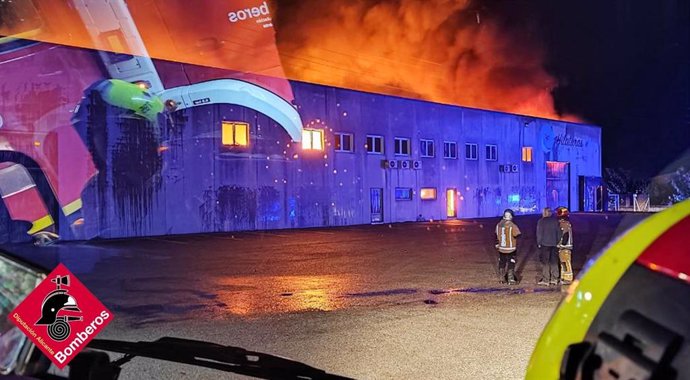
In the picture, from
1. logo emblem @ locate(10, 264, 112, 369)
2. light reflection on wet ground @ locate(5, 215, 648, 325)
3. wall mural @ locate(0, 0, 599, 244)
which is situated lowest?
light reflection on wet ground @ locate(5, 215, 648, 325)

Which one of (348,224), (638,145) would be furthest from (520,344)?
(638,145)

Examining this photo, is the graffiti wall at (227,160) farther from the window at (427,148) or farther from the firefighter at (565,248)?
the firefighter at (565,248)

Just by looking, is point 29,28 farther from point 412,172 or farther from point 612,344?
point 612,344

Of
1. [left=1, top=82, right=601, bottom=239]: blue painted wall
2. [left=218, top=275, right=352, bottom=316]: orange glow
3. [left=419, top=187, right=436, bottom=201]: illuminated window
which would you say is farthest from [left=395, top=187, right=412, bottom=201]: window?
[left=218, top=275, right=352, bottom=316]: orange glow

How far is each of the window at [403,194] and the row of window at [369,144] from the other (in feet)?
6.66

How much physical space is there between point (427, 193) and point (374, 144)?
4.97m

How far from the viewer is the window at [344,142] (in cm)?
2894

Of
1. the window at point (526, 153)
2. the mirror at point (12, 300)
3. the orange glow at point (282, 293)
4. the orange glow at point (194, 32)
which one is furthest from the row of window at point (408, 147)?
the mirror at point (12, 300)

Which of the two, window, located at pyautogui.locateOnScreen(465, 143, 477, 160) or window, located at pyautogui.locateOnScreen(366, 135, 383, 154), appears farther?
window, located at pyautogui.locateOnScreen(465, 143, 477, 160)

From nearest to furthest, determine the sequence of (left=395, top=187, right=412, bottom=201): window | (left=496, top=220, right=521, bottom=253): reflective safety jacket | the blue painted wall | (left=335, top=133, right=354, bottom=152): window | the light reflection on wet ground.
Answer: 1. the light reflection on wet ground
2. (left=496, top=220, right=521, bottom=253): reflective safety jacket
3. the blue painted wall
4. (left=335, top=133, right=354, bottom=152): window
5. (left=395, top=187, right=412, bottom=201): window

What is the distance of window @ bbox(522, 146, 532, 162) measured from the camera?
39188 mm

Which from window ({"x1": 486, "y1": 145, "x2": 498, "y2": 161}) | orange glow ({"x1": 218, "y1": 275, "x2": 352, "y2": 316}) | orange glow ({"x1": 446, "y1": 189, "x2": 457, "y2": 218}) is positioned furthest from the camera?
window ({"x1": 486, "y1": 145, "x2": 498, "y2": 161})

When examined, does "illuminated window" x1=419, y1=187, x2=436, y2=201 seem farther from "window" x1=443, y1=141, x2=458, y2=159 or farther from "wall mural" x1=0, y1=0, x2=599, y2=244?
"window" x1=443, y1=141, x2=458, y2=159

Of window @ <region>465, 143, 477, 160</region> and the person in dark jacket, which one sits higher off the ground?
window @ <region>465, 143, 477, 160</region>
